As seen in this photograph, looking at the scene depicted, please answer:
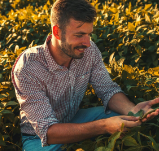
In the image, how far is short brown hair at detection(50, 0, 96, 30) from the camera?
6.63 ft

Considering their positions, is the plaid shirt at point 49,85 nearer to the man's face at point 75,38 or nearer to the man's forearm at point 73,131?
the man's forearm at point 73,131

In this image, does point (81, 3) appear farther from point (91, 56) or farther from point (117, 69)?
point (117, 69)

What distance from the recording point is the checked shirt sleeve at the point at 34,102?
1.89 meters

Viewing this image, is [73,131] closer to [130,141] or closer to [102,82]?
[130,141]

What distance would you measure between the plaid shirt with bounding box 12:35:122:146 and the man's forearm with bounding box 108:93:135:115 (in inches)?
1.8

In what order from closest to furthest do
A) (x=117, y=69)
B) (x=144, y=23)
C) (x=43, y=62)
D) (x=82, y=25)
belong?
(x=82, y=25) → (x=43, y=62) → (x=117, y=69) → (x=144, y=23)

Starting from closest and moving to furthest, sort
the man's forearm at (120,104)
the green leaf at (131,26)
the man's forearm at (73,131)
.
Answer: the man's forearm at (73,131), the man's forearm at (120,104), the green leaf at (131,26)

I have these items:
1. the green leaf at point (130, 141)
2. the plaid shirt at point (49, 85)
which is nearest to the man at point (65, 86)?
the plaid shirt at point (49, 85)

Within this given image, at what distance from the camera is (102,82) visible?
2369mm

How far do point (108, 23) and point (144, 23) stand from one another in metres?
0.55

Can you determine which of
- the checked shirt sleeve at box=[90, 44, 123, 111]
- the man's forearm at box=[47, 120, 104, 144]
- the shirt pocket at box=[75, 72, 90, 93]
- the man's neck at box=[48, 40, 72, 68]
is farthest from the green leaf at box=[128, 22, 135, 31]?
the man's forearm at box=[47, 120, 104, 144]

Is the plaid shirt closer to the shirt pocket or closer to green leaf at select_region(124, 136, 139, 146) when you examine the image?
the shirt pocket

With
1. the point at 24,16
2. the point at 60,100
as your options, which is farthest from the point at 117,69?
the point at 24,16

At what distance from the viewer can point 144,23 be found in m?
3.42
